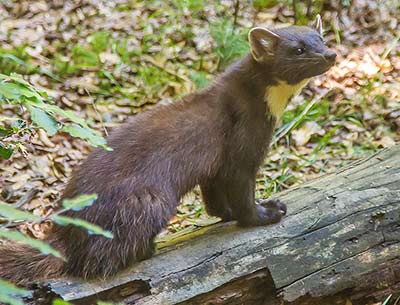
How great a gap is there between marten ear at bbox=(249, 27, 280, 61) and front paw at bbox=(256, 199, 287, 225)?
972mm

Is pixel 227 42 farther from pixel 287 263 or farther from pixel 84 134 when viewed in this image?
pixel 84 134

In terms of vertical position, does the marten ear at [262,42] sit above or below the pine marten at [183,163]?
above

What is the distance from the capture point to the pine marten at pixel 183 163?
165 inches

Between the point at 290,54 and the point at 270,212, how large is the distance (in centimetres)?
105

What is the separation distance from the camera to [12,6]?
9523 millimetres

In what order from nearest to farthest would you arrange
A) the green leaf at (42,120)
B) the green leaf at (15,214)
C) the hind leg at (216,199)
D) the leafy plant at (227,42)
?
the green leaf at (15,214) < the green leaf at (42,120) < the hind leg at (216,199) < the leafy plant at (227,42)

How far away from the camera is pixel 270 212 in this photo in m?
4.66

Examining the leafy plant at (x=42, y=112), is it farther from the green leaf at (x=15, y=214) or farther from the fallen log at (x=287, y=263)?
the fallen log at (x=287, y=263)

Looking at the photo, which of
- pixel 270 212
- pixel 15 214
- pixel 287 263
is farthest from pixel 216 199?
pixel 15 214

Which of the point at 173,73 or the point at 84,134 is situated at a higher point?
the point at 84,134

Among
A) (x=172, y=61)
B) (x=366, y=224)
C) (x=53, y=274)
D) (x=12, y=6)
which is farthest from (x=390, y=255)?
(x=12, y=6)

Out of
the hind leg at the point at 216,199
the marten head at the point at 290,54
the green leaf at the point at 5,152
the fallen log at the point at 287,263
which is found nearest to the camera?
→ the green leaf at the point at 5,152

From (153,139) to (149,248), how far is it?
66 centimetres

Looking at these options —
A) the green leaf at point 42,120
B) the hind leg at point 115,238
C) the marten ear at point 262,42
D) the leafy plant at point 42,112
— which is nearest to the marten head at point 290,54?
the marten ear at point 262,42
